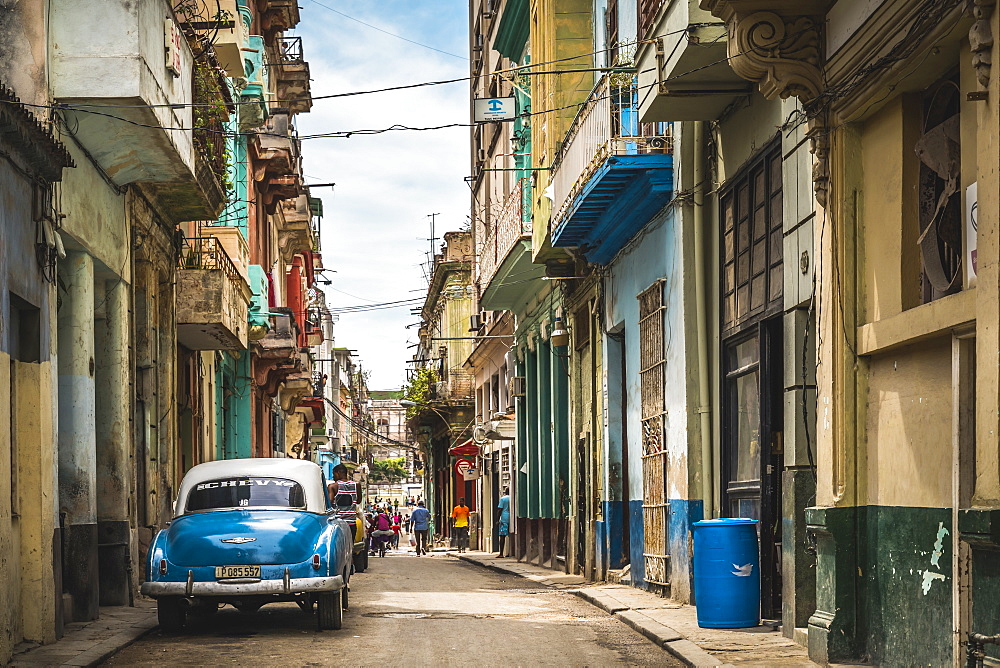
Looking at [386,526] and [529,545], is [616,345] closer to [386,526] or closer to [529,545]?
[529,545]

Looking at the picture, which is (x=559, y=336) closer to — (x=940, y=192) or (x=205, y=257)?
(x=205, y=257)

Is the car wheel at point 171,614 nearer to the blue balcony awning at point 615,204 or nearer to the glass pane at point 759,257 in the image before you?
the glass pane at point 759,257

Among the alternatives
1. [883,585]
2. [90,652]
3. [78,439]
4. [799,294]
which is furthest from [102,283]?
[883,585]

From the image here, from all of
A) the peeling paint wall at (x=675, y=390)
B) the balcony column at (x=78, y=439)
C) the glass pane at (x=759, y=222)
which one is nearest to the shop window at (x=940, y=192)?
the glass pane at (x=759, y=222)

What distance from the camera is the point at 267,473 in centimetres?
1377

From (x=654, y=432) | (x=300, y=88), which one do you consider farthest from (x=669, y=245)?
(x=300, y=88)

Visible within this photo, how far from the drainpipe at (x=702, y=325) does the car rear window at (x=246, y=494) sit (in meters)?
4.29

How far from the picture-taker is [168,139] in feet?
50.1

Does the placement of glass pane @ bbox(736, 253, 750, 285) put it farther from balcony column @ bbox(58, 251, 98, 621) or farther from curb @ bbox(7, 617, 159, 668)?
balcony column @ bbox(58, 251, 98, 621)

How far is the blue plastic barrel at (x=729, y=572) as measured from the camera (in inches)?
482

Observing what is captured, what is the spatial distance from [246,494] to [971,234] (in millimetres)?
7615

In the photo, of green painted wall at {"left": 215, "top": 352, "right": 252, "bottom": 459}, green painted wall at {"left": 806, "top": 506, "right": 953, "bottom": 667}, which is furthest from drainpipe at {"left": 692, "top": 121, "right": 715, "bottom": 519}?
green painted wall at {"left": 215, "top": 352, "right": 252, "bottom": 459}

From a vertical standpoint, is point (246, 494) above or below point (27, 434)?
below

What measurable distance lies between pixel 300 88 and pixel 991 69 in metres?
34.4
